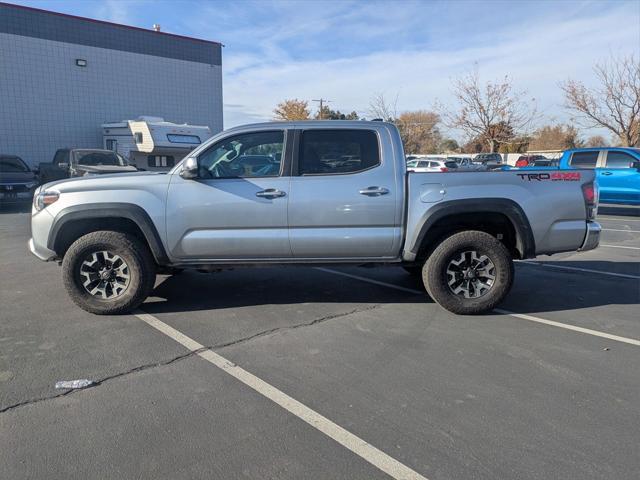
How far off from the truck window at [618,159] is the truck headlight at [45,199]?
1499 cm

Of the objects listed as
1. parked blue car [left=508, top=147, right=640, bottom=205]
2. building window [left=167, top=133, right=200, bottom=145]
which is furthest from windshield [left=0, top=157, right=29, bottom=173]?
parked blue car [left=508, top=147, right=640, bottom=205]

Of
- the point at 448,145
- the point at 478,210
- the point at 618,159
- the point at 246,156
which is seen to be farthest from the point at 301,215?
the point at 448,145

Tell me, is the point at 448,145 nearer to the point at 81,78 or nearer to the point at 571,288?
the point at 81,78

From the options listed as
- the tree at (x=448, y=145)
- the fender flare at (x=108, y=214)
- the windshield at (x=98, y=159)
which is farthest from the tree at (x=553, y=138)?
the fender flare at (x=108, y=214)

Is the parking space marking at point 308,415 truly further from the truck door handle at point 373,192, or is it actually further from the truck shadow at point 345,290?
the truck door handle at point 373,192

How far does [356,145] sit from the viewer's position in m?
5.25

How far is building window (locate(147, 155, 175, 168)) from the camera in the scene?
1773 centimetres

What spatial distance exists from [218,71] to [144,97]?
14.5 ft

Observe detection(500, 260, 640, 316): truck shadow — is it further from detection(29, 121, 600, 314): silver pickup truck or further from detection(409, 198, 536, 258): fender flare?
detection(409, 198, 536, 258): fender flare

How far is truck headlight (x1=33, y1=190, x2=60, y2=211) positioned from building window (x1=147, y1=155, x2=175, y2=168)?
12.9 meters

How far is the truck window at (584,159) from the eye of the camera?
1526cm

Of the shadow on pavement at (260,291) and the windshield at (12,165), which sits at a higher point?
the windshield at (12,165)

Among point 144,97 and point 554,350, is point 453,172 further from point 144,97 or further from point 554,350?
point 144,97

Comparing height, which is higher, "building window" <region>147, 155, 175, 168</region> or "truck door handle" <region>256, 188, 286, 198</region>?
"building window" <region>147, 155, 175, 168</region>
